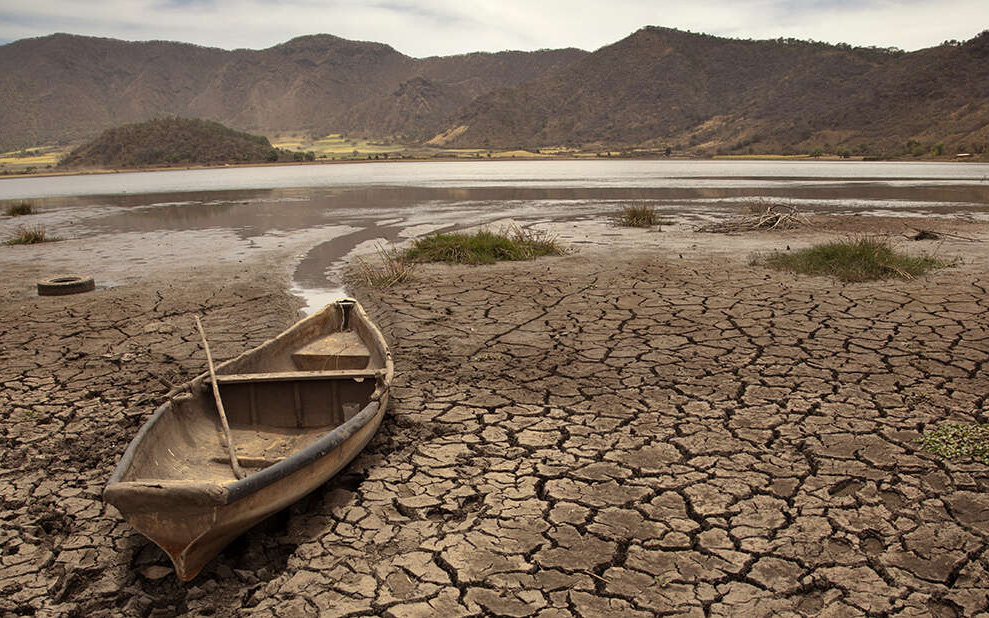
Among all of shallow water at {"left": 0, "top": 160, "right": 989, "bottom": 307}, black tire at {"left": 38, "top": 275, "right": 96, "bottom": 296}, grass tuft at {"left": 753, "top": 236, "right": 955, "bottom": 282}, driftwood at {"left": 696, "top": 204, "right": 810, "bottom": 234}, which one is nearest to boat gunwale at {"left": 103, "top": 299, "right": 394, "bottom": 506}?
shallow water at {"left": 0, "top": 160, "right": 989, "bottom": 307}

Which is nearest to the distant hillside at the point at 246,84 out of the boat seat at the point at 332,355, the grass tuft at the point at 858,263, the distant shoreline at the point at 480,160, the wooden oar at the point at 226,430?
the distant shoreline at the point at 480,160

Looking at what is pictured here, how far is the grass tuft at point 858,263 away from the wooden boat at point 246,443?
6218mm

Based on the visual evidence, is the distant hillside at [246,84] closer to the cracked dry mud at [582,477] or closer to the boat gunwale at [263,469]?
the cracked dry mud at [582,477]

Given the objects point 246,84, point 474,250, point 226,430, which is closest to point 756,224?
point 474,250

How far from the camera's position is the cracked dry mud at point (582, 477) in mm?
2801

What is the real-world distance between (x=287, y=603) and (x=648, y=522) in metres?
1.65

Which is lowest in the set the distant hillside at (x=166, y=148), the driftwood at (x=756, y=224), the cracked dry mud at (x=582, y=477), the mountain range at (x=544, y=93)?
the cracked dry mud at (x=582, y=477)

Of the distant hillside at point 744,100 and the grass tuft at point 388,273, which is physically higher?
the distant hillside at point 744,100

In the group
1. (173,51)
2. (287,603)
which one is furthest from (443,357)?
(173,51)

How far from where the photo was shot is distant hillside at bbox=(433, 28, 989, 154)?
5688 centimetres

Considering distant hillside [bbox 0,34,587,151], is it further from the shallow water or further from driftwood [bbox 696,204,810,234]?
driftwood [bbox 696,204,810,234]

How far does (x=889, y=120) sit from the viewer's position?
59344 millimetres

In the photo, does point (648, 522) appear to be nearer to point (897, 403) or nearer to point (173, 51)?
point (897, 403)

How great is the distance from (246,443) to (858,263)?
7764 mm
